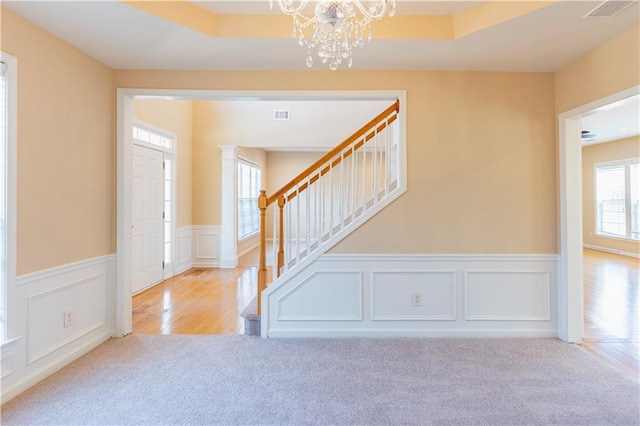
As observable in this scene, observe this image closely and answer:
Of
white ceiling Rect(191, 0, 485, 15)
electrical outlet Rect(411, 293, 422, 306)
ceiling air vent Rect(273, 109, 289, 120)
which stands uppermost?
ceiling air vent Rect(273, 109, 289, 120)

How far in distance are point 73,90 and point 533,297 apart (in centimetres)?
443

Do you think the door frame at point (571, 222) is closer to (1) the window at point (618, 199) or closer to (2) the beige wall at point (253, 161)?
(2) the beige wall at point (253, 161)

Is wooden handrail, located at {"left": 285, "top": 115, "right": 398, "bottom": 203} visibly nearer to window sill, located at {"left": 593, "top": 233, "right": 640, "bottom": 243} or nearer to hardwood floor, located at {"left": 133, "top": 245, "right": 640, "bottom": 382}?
hardwood floor, located at {"left": 133, "top": 245, "right": 640, "bottom": 382}

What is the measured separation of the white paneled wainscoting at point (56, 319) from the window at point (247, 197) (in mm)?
4210

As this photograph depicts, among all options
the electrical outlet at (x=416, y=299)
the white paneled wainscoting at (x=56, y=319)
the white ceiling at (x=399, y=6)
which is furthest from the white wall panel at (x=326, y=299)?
the white ceiling at (x=399, y=6)

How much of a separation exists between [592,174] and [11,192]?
36.4ft

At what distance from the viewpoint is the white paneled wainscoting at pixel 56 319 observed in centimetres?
226

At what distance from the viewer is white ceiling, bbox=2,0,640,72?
2225 millimetres

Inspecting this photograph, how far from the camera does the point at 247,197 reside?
8.05 m

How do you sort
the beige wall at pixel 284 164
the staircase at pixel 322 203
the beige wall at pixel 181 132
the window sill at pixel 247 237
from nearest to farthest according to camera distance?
the staircase at pixel 322 203, the beige wall at pixel 181 132, the window sill at pixel 247 237, the beige wall at pixel 284 164

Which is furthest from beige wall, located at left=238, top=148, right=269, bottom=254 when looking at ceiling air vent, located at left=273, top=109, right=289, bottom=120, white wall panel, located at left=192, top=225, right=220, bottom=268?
ceiling air vent, located at left=273, top=109, right=289, bottom=120

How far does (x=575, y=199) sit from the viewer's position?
3.02 m

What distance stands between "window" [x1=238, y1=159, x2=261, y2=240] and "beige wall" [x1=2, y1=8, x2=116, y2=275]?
4129mm

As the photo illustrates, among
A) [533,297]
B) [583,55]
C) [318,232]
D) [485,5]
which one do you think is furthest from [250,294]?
[583,55]
